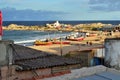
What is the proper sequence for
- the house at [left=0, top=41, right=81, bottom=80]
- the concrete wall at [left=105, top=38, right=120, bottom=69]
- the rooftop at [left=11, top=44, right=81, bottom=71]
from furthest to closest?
the rooftop at [left=11, top=44, right=81, bottom=71] → the house at [left=0, top=41, right=81, bottom=80] → the concrete wall at [left=105, top=38, right=120, bottom=69]

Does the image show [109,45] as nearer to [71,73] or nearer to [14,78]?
[71,73]

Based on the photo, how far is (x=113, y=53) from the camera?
11.9 metres

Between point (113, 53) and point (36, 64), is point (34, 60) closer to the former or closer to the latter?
point (36, 64)

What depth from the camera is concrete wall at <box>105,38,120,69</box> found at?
38.9 feet

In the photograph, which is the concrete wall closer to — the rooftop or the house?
the house

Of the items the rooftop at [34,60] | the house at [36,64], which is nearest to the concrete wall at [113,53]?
the house at [36,64]

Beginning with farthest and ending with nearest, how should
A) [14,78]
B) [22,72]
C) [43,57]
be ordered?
[43,57], [22,72], [14,78]

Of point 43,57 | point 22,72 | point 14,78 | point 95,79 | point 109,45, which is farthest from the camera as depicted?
point 43,57

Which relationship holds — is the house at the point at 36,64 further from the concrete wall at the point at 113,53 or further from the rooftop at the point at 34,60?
the concrete wall at the point at 113,53

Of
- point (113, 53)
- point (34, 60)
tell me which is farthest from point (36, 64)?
point (113, 53)

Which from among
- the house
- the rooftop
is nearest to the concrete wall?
the house

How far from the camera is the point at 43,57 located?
15.3 meters

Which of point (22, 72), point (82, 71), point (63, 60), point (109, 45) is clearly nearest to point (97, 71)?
point (82, 71)

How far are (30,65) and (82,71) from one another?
4.14 metres
